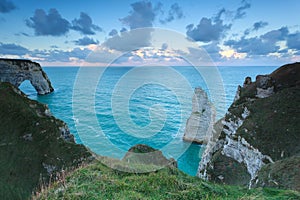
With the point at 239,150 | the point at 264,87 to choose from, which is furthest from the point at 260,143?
the point at 264,87

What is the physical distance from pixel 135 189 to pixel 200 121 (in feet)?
164

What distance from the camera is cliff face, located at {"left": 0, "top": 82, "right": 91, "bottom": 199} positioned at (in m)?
24.1

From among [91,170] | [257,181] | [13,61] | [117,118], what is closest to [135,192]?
[91,170]

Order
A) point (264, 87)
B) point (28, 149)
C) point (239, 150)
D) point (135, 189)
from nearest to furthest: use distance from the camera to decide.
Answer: point (135, 189), point (28, 149), point (239, 150), point (264, 87)

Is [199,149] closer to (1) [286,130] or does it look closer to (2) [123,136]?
(2) [123,136]

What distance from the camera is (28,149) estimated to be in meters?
28.4

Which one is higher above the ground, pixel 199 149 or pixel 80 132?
pixel 80 132

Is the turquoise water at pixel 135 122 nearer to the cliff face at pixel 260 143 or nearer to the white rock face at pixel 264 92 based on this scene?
the cliff face at pixel 260 143

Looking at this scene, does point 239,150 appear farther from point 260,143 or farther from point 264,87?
point 264,87

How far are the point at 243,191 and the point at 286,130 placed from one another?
21328 millimetres

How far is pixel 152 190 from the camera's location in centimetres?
919

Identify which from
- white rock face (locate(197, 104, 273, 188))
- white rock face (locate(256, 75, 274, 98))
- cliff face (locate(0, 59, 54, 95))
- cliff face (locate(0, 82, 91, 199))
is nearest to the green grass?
white rock face (locate(197, 104, 273, 188))

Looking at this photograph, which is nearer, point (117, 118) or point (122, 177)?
point (122, 177)

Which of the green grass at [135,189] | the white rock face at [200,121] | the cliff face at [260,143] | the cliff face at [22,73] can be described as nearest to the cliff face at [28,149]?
A: the green grass at [135,189]
